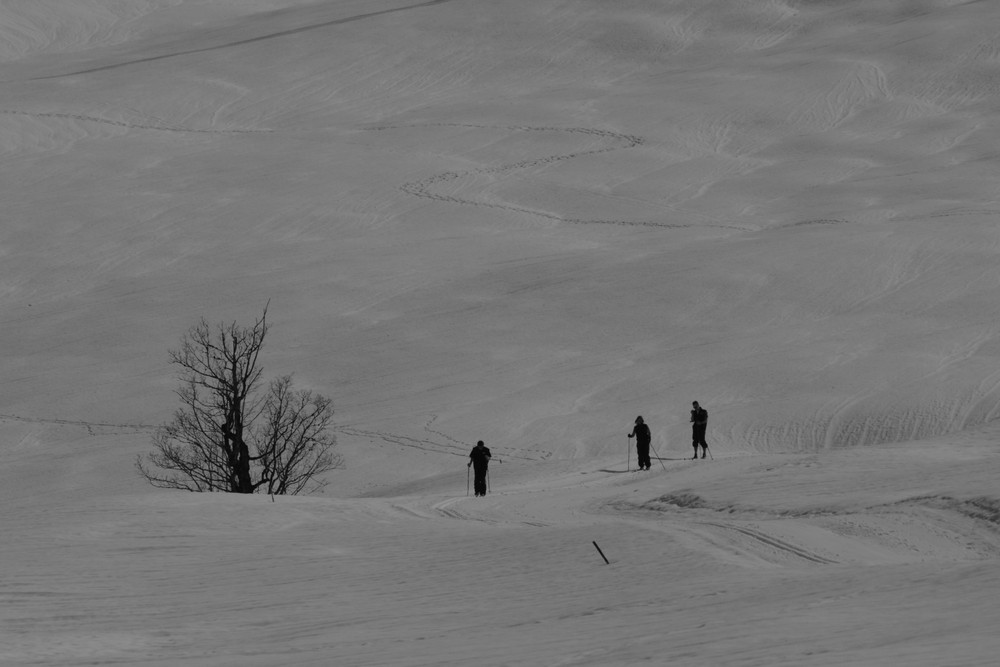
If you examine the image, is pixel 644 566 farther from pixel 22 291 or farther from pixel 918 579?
pixel 22 291

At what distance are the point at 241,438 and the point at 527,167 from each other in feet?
92.1

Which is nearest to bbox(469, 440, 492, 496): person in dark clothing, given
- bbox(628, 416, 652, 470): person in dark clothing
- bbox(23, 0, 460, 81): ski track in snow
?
bbox(628, 416, 652, 470): person in dark clothing

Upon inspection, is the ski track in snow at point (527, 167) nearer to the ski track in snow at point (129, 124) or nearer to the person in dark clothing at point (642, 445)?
the ski track in snow at point (129, 124)

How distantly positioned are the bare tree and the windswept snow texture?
68 cm

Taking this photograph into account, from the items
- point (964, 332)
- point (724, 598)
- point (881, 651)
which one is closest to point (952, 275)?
point (964, 332)

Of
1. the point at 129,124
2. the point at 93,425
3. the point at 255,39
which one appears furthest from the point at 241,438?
the point at 255,39

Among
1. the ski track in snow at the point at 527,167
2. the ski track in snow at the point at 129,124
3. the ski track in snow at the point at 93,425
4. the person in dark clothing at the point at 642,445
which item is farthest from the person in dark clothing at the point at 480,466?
the ski track in snow at the point at 129,124

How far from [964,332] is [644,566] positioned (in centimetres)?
2089

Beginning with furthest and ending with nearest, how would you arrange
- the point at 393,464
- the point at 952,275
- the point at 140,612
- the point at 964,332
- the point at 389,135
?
the point at 389,135 < the point at 952,275 < the point at 964,332 < the point at 393,464 < the point at 140,612

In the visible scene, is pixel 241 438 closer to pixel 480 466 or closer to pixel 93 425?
pixel 480 466

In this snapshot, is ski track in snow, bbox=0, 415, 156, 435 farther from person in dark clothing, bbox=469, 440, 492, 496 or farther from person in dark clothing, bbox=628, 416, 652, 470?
person in dark clothing, bbox=628, 416, 652, 470

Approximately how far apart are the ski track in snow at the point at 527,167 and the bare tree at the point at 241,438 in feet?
46.2

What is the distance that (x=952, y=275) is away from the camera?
36.1 metres

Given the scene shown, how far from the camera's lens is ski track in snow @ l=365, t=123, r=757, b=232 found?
45.8 metres
